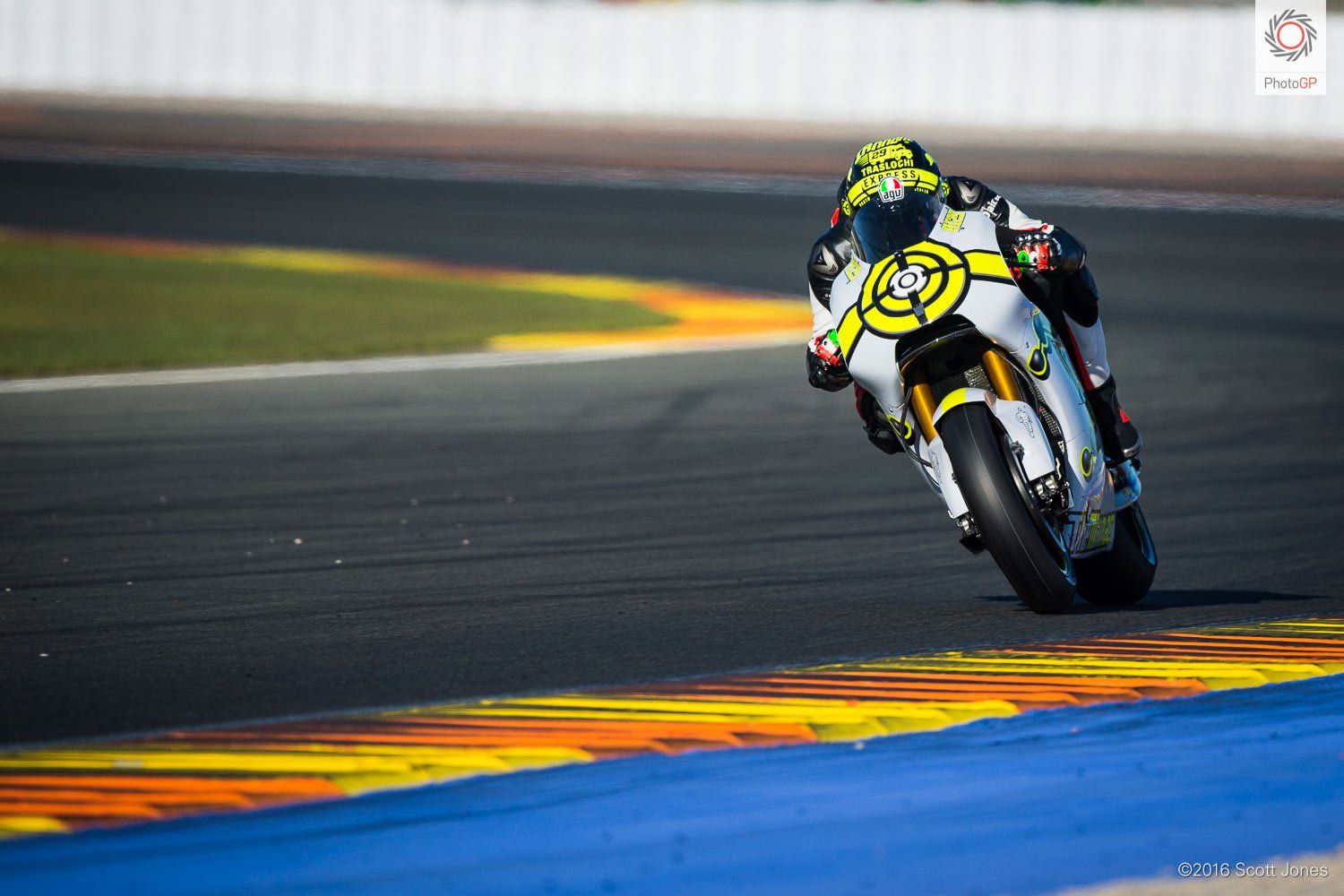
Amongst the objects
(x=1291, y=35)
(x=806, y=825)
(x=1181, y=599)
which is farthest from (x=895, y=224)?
(x=1291, y=35)

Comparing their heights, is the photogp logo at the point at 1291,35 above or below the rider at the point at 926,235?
above

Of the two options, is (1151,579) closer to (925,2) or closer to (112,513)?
(112,513)

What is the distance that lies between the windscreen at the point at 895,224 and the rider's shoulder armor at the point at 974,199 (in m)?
0.29

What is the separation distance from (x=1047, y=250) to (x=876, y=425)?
77cm

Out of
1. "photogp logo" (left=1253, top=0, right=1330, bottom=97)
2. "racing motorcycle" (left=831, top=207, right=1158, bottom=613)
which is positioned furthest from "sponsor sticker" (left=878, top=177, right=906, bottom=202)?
"photogp logo" (left=1253, top=0, right=1330, bottom=97)

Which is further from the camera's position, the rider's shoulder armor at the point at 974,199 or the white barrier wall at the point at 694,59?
the white barrier wall at the point at 694,59

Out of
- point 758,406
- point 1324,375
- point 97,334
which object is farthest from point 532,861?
point 97,334

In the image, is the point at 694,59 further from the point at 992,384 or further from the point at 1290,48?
the point at 992,384

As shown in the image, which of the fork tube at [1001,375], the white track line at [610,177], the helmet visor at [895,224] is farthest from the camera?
the white track line at [610,177]

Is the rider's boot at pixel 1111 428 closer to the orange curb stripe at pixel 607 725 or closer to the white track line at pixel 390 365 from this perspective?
the orange curb stripe at pixel 607 725

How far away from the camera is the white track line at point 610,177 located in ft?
67.2

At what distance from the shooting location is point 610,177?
23.6m

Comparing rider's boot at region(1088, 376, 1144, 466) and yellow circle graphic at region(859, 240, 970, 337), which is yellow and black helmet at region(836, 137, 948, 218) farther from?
rider's boot at region(1088, 376, 1144, 466)

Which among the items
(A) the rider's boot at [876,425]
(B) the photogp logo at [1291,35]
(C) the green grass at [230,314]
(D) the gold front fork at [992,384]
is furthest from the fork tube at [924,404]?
(B) the photogp logo at [1291,35]
